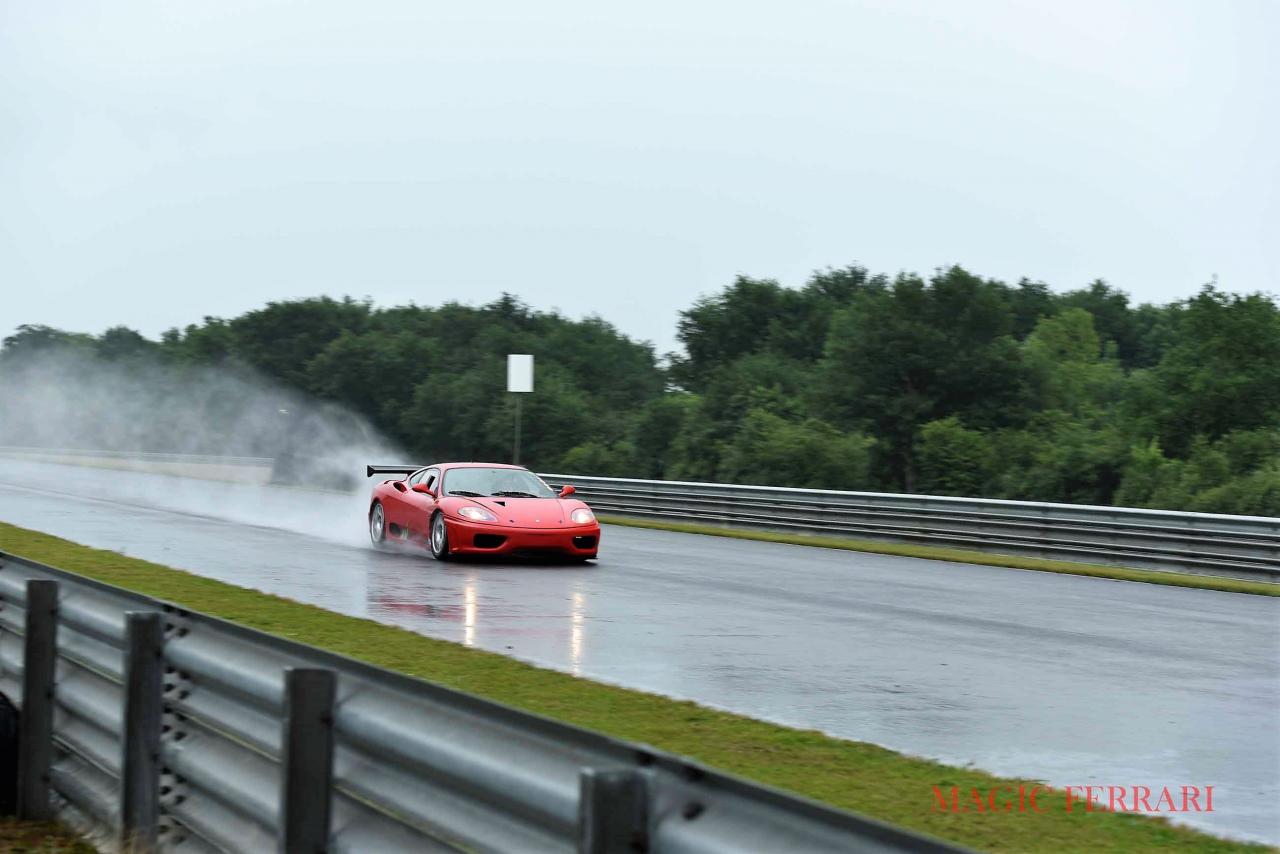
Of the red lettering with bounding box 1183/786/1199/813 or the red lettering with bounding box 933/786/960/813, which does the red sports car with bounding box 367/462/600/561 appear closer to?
the red lettering with bounding box 1183/786/1199/813

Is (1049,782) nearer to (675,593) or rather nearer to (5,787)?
(5,787)

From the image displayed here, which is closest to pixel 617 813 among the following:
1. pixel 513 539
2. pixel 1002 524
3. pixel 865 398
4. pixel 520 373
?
pixel 513 539

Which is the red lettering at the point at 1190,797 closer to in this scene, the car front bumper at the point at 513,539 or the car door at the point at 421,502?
the car front bumper at the point at 513,539

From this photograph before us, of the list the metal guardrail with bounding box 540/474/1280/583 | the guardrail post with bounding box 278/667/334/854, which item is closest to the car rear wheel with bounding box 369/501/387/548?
the metal guardrail with bounding box 540/474/1280/583

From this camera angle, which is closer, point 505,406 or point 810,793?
point 810,793

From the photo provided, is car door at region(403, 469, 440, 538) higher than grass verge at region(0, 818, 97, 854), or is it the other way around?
car door at region(403, 469, 440, 538)

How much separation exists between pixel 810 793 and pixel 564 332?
89.7m

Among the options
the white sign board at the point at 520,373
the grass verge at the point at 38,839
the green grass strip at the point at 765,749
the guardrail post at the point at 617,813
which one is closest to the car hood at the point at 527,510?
the green grass strip at the point at 765,749

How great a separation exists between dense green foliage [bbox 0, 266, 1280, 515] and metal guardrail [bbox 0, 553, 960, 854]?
94.1 feet

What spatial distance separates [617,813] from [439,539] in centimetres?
1736

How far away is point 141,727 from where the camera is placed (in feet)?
19.4

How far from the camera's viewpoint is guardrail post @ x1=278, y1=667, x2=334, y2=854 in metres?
4.48

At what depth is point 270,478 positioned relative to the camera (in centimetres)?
5003

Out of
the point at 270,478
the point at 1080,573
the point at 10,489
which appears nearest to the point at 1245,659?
the point at 1080,573
